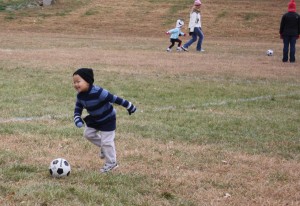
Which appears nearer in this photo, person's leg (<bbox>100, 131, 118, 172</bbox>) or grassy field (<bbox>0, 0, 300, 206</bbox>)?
grassy field (<bbox>0, 0, 300, 206</bbox>)

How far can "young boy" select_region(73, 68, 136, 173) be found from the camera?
18.4 ft

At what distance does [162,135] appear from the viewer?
7.70 metres

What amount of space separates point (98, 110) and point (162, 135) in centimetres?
212

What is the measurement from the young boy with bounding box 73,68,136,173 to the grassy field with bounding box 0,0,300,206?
27 centimetres

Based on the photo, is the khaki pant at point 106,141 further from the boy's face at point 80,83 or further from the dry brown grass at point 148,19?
the dry brown grass at point 148,19

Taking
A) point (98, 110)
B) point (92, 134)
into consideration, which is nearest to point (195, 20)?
point (92, 134)

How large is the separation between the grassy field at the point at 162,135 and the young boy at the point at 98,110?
271 millimetres

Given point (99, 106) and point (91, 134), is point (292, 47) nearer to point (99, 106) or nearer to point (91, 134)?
point (91, 134)

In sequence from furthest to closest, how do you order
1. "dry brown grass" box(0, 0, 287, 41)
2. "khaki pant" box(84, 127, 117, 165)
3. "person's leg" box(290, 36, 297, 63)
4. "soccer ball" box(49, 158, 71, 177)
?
"dry brown grass" box(0, 0, 287, 41), "person's leg" box(290, 36, 297, 63), "khaki pant" box(84, 127, 117, 165), "soccer ball" box(49, 158, 71, 177)

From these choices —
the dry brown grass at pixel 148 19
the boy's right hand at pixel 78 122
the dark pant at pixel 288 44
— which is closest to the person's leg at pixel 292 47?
the dark pant at pixel 288 44

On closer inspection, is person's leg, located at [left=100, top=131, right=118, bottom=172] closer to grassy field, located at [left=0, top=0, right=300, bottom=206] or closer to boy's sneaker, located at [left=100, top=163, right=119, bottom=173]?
boy's sneaker, located at [left=100, top=163, right=119, bottom=173]

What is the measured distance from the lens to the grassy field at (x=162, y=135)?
5.28 m

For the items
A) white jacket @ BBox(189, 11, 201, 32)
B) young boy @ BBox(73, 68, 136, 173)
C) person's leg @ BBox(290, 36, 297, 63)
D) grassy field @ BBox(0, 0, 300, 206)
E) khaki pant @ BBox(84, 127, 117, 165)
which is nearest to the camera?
grassy field @ BBox(0, 0, 300, 206)

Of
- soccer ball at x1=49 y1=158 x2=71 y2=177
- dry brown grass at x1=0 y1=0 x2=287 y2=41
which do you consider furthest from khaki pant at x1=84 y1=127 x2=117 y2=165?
dry brown grass at x1=0 y1=0 x2=287 y2=41
